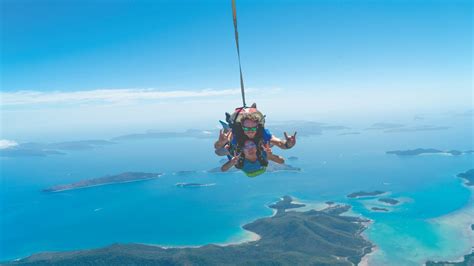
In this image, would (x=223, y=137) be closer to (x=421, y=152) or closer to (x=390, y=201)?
(x=390, y=201)

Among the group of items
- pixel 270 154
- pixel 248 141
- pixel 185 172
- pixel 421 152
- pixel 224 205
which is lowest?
pixel 224 205

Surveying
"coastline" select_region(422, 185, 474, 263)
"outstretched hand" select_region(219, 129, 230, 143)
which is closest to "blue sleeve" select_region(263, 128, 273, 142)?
"outstretched hand" select_region(219, 129, 230, 143)

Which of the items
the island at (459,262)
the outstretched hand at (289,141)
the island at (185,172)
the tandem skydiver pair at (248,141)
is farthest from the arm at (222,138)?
the island at (185,172)

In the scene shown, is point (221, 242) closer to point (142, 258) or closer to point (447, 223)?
point (142, 258)

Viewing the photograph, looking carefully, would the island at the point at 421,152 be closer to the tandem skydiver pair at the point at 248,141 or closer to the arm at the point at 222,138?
the tandem skydiver pair at the point at 248,141

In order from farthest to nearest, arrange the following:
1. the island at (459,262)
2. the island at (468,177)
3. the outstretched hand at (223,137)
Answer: the island at (468,177) < the island at (459,262) < the outstretched hand at (223,137)

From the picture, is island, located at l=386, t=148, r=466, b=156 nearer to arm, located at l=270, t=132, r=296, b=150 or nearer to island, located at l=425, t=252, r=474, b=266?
island, located at l=425, t=252, r=474, b=266

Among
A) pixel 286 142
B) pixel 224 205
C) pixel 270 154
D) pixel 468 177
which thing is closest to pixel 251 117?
pixel 286 142
